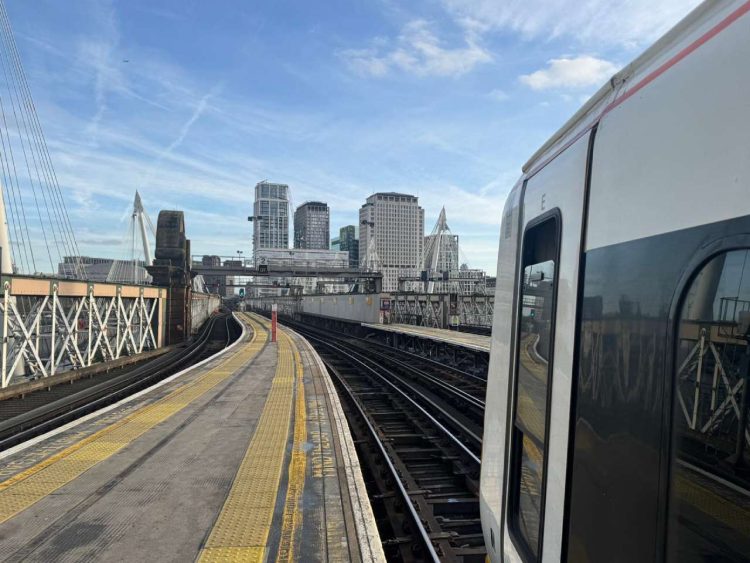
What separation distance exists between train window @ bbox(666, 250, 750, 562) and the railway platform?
11.4ft

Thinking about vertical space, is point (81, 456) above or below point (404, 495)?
above

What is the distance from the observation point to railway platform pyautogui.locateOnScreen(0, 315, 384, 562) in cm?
434

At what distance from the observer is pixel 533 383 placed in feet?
8.50

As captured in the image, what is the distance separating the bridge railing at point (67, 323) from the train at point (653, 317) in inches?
553

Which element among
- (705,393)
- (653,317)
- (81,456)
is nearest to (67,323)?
(81,456)

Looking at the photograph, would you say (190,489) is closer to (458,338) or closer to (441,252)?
(458,338)

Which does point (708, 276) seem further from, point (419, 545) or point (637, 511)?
point (419, 545)

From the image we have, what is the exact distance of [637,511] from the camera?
1.57m

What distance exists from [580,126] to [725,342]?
1.34m

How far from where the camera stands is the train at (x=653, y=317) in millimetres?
1306

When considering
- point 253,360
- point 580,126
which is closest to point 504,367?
point 580,126

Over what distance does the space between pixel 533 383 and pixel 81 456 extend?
6495 mm

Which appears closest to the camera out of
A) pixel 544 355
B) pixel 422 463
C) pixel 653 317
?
pixel 653 317

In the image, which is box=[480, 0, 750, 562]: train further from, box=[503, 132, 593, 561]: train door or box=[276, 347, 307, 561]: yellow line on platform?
box=[276, 347, 307, 561]: yellow line on platform
